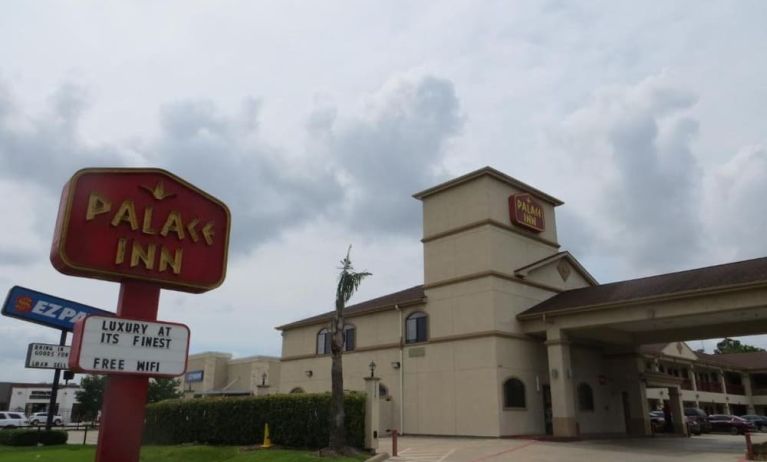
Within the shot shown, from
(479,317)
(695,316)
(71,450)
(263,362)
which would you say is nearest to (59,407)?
(263,362)

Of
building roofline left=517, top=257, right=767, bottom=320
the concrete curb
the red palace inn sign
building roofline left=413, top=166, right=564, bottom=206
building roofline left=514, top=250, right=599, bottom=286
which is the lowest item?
the concrete curb

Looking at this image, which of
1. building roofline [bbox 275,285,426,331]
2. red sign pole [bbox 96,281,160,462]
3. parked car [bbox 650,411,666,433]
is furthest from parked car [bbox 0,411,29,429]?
red sign pole [bbox 96,281,160,462]

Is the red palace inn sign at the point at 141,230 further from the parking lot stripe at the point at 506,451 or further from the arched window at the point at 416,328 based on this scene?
the arched window at the point at 416,328

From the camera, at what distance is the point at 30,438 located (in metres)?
24.9

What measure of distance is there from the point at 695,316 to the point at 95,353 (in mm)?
21643

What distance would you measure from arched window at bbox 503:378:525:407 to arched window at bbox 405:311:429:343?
506 cm

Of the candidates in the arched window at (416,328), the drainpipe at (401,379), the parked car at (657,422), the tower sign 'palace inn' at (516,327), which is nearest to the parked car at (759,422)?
the parked car at (657,422)

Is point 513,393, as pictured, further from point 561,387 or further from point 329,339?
point 329,339

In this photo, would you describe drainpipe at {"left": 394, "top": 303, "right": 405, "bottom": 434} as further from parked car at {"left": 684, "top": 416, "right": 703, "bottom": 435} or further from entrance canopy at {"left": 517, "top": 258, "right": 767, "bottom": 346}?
parked car at {"left": 684, "top": 416, "right": 703, "bottom": 435}

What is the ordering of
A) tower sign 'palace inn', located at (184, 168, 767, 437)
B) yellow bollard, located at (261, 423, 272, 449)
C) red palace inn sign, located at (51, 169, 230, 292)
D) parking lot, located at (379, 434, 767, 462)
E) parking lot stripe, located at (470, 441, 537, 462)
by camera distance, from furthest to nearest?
tower sign 'palace inn', located at (184, 168, 767, 437)
yellow bollard, located at (261, 423, 272, 449)
parking lot, located at (379, 434, 767, 462)
parking lot stripe, located at (470, 441, 537, 462)
red palace inn sign, located at (51, 169, 230, 292)

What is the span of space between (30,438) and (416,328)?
58.8ft

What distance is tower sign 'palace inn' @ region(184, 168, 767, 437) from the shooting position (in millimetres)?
25188

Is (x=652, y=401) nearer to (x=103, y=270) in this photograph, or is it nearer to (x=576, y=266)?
(x=576, y=266)

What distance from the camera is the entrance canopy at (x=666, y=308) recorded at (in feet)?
70.9
